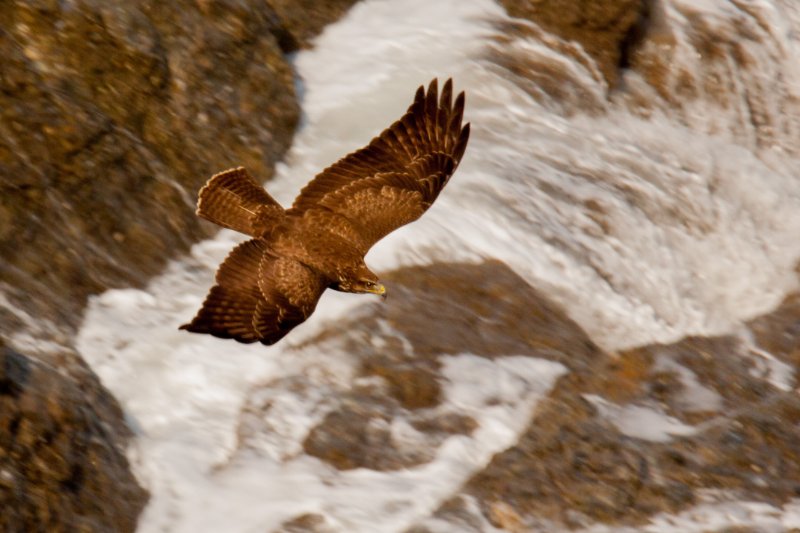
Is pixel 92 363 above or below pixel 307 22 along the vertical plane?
below

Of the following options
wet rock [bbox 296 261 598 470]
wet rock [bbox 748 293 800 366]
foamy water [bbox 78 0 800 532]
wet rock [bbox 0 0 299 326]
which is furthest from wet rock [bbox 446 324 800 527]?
wet rock [bbox 0 0 299 326]

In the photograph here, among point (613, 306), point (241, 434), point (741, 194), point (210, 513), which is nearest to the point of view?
point (210, 513)

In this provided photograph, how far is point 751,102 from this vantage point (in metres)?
13.4

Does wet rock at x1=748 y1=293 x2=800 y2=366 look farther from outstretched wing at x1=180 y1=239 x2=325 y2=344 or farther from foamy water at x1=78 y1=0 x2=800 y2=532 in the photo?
outstretched wing at x1=180 y1=239 x2=325 y2=344

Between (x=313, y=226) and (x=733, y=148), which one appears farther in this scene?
(x=733, y=148)

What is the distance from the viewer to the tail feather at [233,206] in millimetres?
7781

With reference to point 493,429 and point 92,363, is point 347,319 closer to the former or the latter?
point 493,429

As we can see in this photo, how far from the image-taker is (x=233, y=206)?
781 centimetres

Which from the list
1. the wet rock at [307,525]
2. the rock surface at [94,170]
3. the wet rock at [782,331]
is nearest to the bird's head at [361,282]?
the wet rock at [307,525]

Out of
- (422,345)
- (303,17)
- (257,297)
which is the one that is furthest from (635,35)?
(257,297)

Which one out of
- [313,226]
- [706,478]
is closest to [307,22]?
[313,226]

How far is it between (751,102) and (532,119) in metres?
2.89

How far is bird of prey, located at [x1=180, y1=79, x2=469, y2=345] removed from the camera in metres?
7.61

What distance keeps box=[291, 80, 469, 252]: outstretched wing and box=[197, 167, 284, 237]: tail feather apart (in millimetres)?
175
